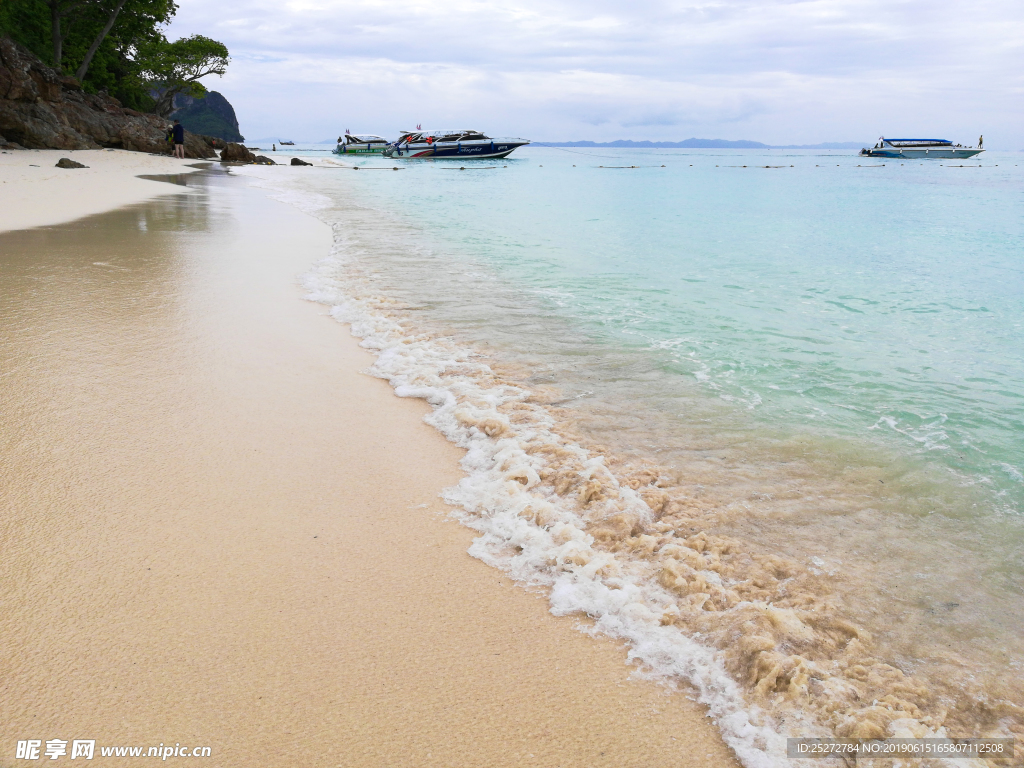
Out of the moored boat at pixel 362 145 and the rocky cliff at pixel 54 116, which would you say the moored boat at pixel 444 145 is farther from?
the rocky cliff at pixel 54 116

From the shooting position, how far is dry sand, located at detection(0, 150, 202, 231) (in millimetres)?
11523

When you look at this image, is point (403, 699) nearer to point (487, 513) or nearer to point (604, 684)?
point (604, 684)

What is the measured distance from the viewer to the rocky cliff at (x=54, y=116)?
24.6 metres

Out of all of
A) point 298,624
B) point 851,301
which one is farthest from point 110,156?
point 298,624

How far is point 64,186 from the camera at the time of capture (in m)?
15.4

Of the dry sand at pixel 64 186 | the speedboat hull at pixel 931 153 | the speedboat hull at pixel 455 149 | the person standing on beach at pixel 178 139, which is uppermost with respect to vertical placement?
the speedboat hull at pixel 931 153

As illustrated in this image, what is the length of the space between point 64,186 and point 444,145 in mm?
48256

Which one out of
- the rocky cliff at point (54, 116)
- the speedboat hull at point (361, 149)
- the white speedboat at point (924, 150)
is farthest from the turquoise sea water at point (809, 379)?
the white speedboat at point (924, 150)

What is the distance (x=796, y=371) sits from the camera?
6.04 m

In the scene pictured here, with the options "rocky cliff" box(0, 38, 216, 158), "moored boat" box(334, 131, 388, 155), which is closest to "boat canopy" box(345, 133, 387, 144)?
"moored boat" box(334, 131, 388, 155)

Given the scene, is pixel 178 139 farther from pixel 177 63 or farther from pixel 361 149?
pixel 361 149

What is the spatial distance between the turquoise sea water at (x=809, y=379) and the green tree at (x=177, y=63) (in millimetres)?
37682

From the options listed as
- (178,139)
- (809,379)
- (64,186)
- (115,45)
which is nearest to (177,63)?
(115,45)

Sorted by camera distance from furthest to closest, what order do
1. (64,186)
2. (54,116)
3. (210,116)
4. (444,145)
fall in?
(210,116)
(444,145)
(54,116)
(64,186)
